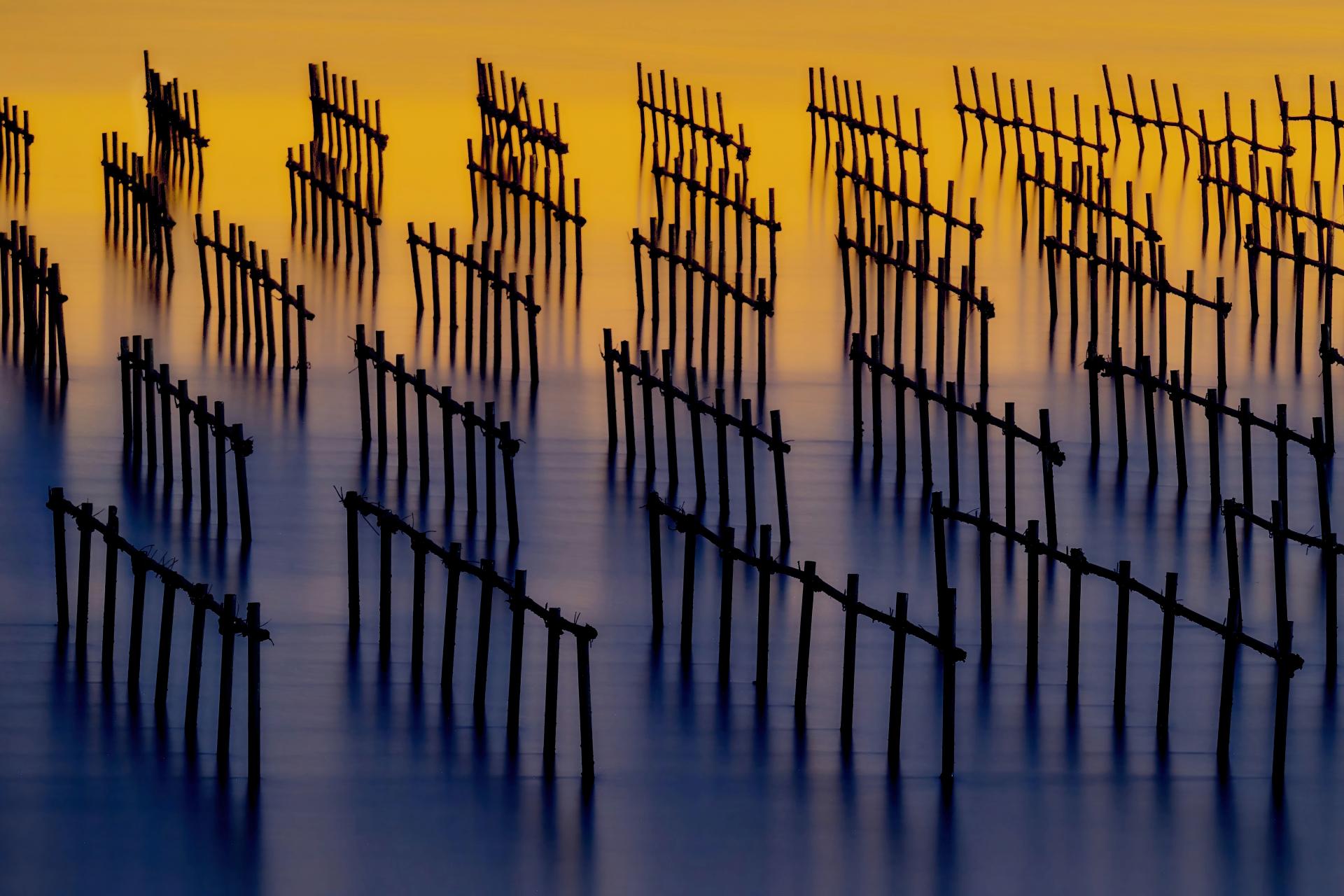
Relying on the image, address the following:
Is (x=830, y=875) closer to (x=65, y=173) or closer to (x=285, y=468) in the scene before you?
(x=285, y=468)

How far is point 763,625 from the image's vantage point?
21.4 meters

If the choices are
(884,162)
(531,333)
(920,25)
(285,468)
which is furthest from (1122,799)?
(920,25)

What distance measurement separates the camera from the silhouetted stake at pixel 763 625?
20.8 metres

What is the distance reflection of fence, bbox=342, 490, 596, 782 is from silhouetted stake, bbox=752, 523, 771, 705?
1161mm

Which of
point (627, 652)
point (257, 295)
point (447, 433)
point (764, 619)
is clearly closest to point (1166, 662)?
point (764, 619)

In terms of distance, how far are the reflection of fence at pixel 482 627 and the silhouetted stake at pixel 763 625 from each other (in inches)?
45.7

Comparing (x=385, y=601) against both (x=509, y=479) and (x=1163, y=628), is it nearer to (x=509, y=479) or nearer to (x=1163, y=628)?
(x=509, y=479)

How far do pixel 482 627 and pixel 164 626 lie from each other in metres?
2.10

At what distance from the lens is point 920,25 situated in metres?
60.2

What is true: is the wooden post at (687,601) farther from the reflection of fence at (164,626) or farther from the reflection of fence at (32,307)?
the reflection of fence at (32,307)

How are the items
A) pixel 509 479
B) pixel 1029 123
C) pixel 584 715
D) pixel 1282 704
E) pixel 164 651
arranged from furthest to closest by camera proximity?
pixel 1029 123
pixel 509 479
pixel 164 651
pixel 1282 704
pixel 584 715

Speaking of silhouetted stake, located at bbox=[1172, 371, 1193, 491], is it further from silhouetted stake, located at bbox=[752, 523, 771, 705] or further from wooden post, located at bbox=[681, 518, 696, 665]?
silhouetted stake, located at bbox=[752, 523, 771, 705]

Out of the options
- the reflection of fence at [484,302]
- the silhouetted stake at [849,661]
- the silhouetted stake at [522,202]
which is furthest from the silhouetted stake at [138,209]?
the silhouetted stake at [849,661]

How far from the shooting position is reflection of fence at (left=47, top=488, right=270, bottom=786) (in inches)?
763
